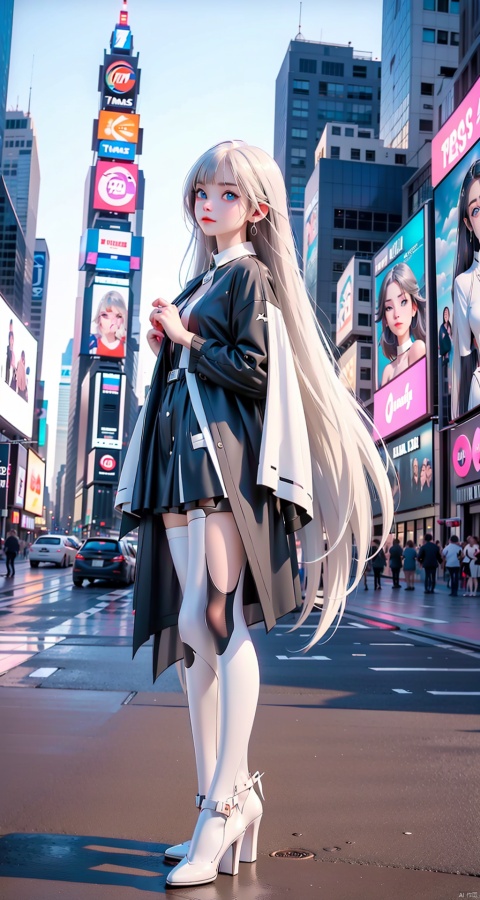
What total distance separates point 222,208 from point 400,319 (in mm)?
49366

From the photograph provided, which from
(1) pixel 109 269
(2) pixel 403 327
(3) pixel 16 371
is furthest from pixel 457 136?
(1) pixel 109 269

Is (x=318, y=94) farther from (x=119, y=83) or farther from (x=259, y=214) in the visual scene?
(x=259, y=214)

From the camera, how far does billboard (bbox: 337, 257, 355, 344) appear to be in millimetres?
81750

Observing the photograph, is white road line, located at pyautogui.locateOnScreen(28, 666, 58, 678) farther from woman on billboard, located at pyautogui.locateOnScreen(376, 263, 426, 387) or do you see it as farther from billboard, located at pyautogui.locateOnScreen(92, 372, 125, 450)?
billboard, located at pyautogui.locateOnScreen(92, 372, 125, 450)

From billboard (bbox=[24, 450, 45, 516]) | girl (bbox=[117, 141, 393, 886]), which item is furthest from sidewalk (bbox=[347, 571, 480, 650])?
billboard (bbox=[24, 450, 45, 516])

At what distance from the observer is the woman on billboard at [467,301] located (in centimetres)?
3666

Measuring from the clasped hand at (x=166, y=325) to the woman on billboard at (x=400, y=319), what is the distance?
149 ft

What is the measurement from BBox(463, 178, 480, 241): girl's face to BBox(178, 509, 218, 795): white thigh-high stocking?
36706 millimetres

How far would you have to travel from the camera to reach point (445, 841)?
2740 mm

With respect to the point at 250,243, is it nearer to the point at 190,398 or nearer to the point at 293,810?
the point at 190,398

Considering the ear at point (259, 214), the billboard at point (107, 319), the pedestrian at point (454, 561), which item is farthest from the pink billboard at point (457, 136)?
the billboard at point (107, 319)

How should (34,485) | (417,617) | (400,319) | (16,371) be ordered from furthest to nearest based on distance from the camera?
(34,485)
(16,371)
(400,319)
(417,617)

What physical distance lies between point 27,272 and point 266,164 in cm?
15796

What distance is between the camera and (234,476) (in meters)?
2.58
